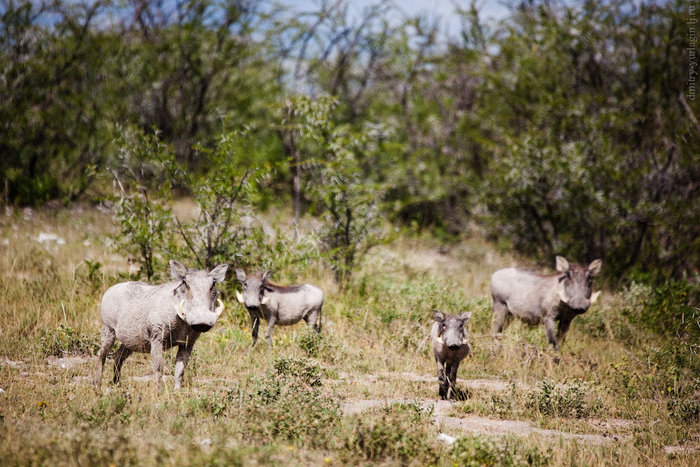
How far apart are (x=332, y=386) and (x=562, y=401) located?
2.33 meters

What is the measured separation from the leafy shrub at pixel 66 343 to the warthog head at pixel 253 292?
184 cm

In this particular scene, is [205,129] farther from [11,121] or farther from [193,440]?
[193,440]

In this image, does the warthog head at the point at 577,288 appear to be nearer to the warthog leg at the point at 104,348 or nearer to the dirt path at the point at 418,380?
the dirt path at the point at 418,380

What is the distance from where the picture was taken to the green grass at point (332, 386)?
4.71 metres

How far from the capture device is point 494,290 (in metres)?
8.90

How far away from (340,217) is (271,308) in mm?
3237

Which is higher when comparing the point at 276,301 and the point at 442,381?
the point at 276,301

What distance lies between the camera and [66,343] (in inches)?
288

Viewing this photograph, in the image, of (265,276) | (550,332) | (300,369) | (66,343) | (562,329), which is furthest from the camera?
(562,329)

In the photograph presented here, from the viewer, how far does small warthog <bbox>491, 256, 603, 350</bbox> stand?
316 inches

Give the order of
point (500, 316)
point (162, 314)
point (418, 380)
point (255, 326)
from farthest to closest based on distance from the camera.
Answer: point (500, 316) → point (255, 326) → point (418, 380) → point (162, 314)

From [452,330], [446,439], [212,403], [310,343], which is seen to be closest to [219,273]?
[212,403]

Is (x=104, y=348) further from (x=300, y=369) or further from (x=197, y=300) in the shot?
(x=300, y=369)

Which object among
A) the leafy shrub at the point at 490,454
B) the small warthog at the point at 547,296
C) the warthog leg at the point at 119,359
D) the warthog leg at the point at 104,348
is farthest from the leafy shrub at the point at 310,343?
the leafy shrub at the point at 490,454
